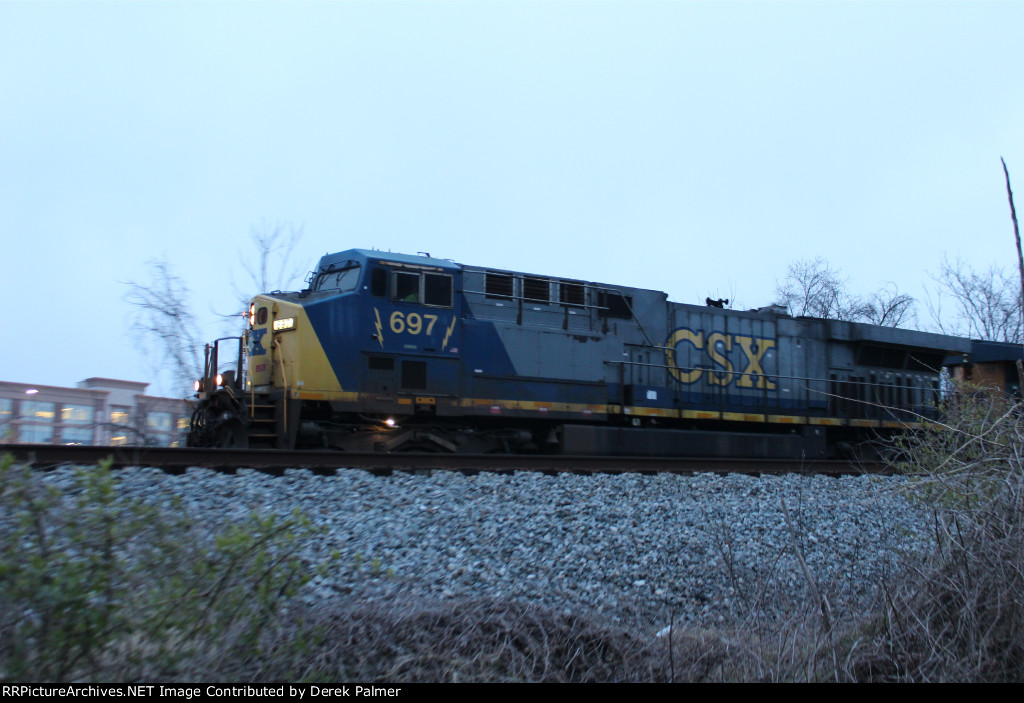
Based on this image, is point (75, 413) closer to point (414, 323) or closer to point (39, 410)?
point (39, 410)

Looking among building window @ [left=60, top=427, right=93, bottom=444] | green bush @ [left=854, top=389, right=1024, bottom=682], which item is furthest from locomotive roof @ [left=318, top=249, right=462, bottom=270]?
green bush @ [left=854, top=389, right=1024, bottom=682]

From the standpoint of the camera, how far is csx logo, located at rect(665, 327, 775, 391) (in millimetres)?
13031

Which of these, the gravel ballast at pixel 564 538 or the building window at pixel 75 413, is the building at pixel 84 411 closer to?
the building window at pixel 75 413

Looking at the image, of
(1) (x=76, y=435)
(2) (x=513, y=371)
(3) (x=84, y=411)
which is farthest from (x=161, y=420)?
(2) (x=513, y=371)

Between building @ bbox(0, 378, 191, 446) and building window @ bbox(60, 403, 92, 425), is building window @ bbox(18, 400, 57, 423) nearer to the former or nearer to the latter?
building @ bbox(0, 378, 191, 446)

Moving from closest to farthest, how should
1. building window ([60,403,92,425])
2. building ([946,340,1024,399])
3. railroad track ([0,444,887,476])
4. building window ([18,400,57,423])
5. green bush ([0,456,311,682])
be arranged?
green bush ([0,456,311,682]) → railroad track ([0,444,887,476]) → building window ([18,400,57,423]) → building window ([60,403,92,425]) → building ([946,340,1024,399])

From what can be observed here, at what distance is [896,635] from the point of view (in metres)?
3.96

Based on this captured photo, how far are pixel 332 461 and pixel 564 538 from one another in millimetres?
3031

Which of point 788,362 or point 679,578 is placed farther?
point 788,362

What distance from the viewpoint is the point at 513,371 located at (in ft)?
36.1

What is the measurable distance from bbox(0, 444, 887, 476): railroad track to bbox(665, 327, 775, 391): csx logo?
8.27 ft
